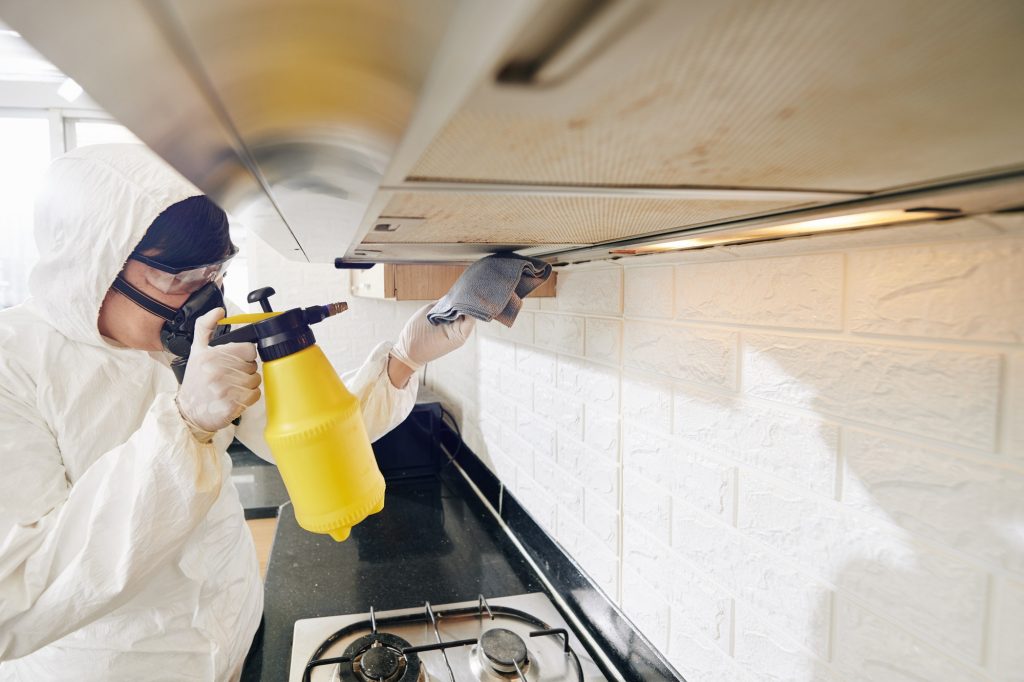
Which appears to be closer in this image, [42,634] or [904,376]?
[904,376]

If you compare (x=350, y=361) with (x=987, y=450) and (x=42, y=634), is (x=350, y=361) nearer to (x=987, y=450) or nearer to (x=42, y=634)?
(x=42, y=634)

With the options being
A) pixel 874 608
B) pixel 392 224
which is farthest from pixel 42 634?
pixel 874 608

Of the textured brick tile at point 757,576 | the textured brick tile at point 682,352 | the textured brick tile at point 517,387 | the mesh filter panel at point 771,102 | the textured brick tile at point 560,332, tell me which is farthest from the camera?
the textured brick tile at point 517,387

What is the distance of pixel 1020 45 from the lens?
0.52 feet

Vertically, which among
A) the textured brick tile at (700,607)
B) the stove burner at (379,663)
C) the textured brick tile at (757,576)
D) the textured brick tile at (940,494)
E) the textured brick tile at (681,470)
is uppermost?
the textured brick tile at (940,494)

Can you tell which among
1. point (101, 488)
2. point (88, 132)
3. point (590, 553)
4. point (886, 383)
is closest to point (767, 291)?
point (886, 383)

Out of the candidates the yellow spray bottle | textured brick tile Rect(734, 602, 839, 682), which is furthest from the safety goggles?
textured brick tile Rect(734, 602, 839, 682)

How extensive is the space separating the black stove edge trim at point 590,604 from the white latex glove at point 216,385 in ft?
2.40

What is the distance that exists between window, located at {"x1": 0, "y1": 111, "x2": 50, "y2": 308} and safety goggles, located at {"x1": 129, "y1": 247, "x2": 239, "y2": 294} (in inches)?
94.6

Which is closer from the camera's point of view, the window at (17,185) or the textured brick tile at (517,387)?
the textured brick tile at (517,387)

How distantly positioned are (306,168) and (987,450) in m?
0.56

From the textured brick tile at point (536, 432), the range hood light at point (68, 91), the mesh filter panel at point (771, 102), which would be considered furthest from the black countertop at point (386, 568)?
the range hood light at point (68, 91)

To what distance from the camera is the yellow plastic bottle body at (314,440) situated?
0.63 m

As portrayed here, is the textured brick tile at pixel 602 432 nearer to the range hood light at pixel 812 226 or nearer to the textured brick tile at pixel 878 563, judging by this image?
the textured brick tile at pixel 878 563
